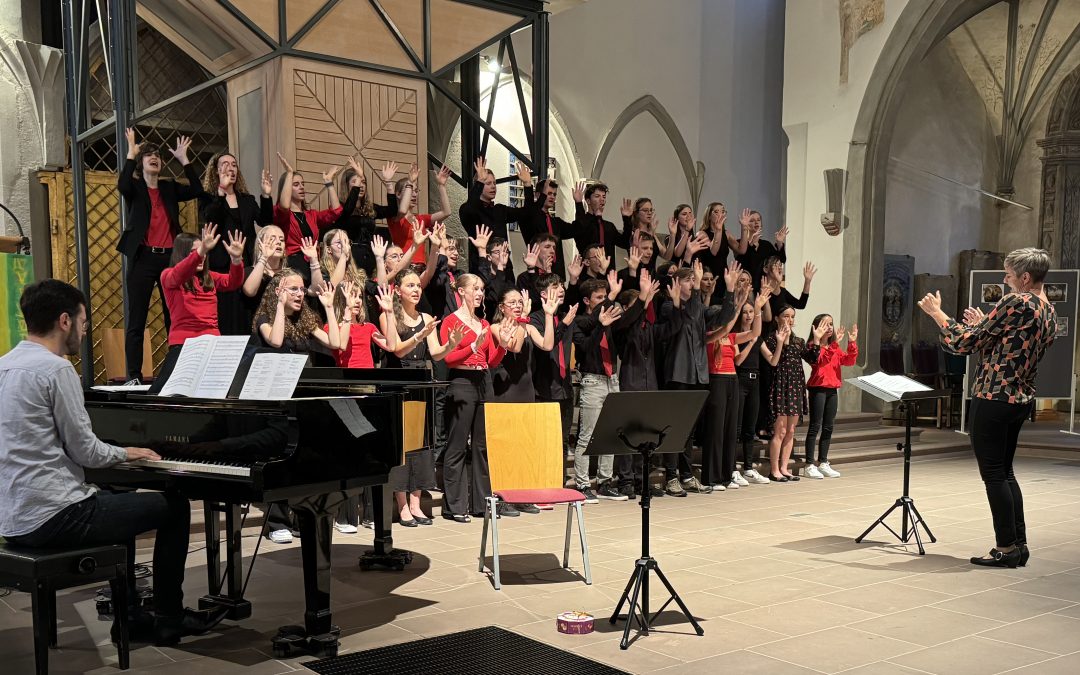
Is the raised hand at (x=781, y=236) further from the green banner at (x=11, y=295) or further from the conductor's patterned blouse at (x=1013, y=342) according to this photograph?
the green banner at (x=11, y=295)

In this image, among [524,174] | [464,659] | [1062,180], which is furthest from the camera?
[1062,180]

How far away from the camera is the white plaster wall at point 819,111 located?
1248cm

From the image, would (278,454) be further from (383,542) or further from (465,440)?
(465,440)

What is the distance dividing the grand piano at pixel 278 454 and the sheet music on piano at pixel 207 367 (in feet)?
0.15

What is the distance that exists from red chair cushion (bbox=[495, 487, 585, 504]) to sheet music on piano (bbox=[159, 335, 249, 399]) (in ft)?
5.01

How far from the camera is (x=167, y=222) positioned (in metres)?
6.23

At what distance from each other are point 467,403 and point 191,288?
1865mm

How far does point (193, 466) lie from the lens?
11.9ft

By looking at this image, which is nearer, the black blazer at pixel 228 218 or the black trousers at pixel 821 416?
the black blazer at pixel 228 218

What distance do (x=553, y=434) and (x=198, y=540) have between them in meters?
2.40

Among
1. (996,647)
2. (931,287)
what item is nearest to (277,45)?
(996,647)

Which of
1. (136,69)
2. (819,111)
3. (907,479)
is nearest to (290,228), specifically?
(136,69)

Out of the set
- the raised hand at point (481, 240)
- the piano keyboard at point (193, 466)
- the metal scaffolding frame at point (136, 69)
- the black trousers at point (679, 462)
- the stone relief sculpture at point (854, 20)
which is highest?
the stone relief sculpture at point (854, 20)

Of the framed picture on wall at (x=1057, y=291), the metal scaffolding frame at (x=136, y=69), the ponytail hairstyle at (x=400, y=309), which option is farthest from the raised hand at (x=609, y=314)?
the framed picture on wall at (x=1057, y=291)
